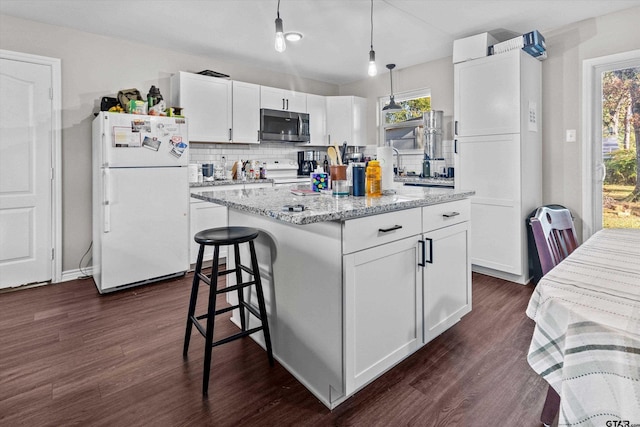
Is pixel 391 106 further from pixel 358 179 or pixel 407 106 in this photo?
pixel 358 179

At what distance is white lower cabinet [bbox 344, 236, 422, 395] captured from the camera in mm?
1552

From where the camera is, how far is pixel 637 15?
2.97 metres

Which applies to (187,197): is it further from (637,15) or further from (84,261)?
(637,15)

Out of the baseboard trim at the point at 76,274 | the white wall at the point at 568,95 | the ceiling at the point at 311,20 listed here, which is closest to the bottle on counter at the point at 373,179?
the ceiling at the point at 311,20

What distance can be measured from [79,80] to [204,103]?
1.20 metres

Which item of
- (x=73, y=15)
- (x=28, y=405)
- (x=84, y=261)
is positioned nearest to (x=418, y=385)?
(x=28, y=405)

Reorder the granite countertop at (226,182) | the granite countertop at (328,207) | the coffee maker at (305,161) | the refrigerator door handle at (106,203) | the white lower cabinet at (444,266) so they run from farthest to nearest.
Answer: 1. the coffee maker at (305,161)
2. the granite countertop at (226,182)
3. the refrigerator door handle at (106,203)
4. the white lower cabinet at (444,266)
5. the granite countertop at (328,207)

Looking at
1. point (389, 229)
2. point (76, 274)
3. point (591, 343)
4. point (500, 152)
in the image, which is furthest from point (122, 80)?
point (591, 343)

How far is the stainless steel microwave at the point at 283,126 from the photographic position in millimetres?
4598

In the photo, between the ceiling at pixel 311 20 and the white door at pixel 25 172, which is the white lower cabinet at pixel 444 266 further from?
the white door at pixel 25 172

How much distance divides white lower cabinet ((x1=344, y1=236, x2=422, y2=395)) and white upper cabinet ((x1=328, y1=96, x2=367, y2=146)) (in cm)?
370

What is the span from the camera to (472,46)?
3.42 m

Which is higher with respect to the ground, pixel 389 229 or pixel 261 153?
pixel 261 153

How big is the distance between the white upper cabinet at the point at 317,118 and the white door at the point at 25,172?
304 centimetres
